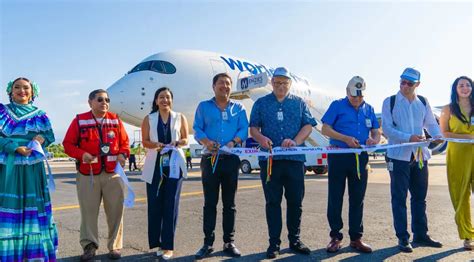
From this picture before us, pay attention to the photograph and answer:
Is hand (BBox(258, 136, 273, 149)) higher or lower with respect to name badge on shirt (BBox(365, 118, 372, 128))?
lower

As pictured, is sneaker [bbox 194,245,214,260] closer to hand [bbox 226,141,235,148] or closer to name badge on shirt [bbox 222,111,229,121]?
hand [bbox 226,141,235,148]

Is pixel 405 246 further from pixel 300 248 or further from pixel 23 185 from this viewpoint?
pixel 23 185

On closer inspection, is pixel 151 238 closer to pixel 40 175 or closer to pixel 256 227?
pixel 40 175

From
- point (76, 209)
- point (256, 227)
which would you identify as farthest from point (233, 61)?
point (256, 227)

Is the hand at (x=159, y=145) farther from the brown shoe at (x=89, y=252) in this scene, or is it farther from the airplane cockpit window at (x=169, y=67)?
the airplane cockpit window at (x=169, y=67)

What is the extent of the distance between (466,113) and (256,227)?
3047mm

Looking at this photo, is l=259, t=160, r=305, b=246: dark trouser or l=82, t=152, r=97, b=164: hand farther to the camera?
l=259, t=160, r=305, b=246: dark trouser

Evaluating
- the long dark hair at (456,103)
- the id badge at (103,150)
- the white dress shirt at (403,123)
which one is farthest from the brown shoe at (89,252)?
the long dark hair at (456,103)

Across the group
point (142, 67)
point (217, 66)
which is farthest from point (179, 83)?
point (217, 66)

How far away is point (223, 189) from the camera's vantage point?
4434 mm

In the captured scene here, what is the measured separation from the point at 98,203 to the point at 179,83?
1108 centimetres

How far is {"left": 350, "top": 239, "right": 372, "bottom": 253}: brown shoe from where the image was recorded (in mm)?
4289

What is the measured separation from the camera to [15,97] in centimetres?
384

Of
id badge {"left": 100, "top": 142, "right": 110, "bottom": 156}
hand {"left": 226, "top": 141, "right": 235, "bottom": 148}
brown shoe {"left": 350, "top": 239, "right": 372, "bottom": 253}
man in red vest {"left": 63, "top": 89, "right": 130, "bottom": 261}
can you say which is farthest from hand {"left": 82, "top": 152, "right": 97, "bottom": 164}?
brown shoe {"left": 350, "top": 239, "right": 372, "bottom": 253}
